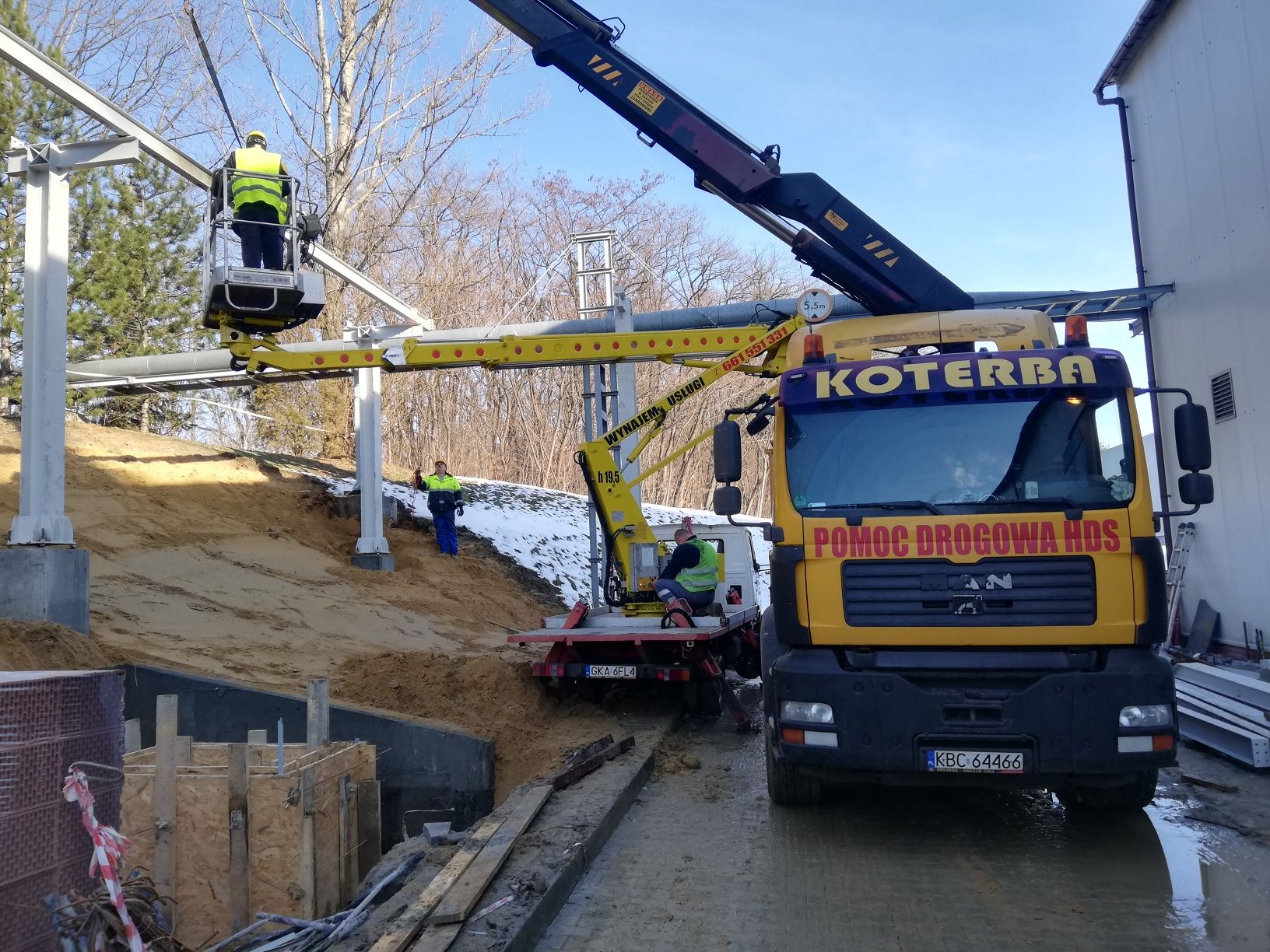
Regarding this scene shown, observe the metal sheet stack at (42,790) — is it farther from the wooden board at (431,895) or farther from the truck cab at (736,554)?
the truck cab at (736,554)

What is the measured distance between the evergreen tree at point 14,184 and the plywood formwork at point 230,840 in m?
14.0

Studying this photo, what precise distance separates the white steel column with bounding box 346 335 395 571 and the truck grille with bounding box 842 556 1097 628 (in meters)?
12.0

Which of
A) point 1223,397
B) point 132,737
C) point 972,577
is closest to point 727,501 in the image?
point 972,577

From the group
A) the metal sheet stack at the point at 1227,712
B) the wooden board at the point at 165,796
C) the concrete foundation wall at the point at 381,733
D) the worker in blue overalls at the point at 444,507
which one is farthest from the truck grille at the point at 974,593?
the worker in blue overalls at the point at 444,507

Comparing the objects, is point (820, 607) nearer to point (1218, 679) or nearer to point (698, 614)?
point (698, 614)

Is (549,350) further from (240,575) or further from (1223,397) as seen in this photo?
(1223,397)

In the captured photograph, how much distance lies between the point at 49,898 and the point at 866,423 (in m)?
4.81

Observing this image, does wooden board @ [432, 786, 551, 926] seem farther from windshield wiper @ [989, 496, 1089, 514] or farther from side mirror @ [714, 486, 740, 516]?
windshield wiper @ [989, 496, 1089, 514]

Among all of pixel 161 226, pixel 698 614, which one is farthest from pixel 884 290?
pixel 161 226

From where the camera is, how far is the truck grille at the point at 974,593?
526 centimetres

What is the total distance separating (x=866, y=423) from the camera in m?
5.82

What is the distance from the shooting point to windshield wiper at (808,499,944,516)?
17.9ft

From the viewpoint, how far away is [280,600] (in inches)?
513

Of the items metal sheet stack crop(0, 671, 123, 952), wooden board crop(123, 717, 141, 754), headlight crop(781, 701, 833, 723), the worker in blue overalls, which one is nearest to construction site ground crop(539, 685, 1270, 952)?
headlight crop(781, 701, 833, 723)
